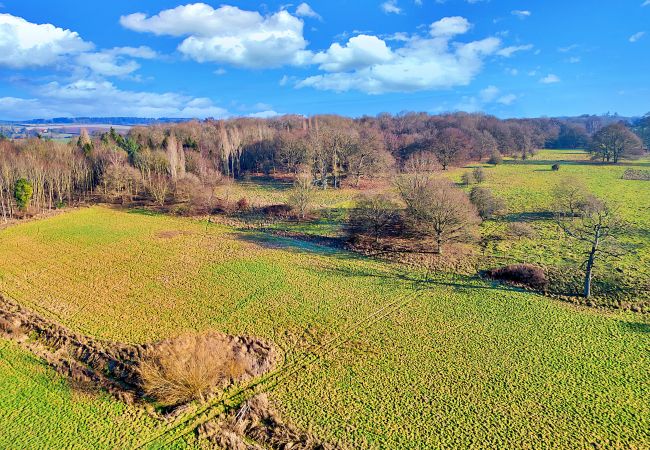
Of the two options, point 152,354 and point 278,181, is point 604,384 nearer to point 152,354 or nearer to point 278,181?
point 152,354

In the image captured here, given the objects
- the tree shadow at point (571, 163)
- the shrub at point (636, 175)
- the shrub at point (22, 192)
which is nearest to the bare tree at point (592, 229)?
the shrub at point (636, 175)

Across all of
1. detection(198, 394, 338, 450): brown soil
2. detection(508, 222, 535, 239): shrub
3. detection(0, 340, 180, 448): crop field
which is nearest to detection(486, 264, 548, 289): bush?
detection(508, 222, 535, 239): shrub

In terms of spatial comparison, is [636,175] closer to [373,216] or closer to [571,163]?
[571,163]

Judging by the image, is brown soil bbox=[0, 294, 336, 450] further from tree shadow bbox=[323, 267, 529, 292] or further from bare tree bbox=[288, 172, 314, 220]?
bare tree bbox=[288, 172, 314, 220]

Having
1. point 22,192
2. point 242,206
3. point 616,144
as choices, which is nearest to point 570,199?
point 242,206

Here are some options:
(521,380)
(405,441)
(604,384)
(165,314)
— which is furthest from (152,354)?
(604,384)
